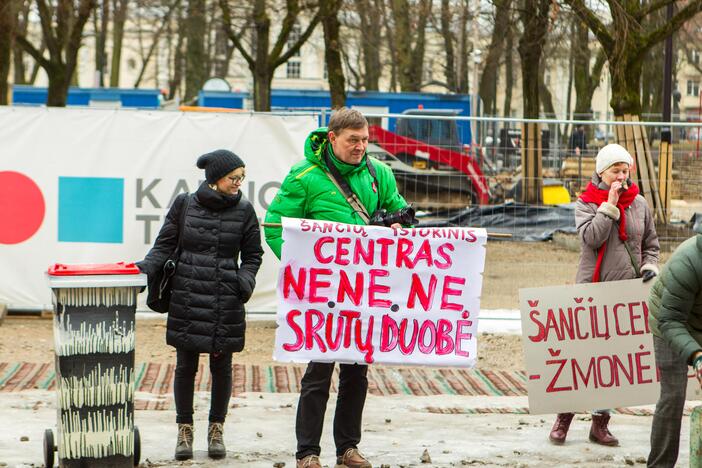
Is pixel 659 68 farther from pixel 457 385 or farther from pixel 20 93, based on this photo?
pixel 457 385

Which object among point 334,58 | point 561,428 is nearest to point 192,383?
point 561,428

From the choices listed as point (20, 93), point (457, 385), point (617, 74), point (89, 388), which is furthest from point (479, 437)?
point (20, 93)

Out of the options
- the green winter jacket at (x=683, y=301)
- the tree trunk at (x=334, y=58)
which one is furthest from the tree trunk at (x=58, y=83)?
the green winter jacket at (x=683, y=301)

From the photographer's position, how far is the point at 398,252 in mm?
6352

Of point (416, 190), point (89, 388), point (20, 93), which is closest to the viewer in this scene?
point (89, 388)

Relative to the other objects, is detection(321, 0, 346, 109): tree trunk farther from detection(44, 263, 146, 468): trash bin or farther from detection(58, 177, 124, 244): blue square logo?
detection(44, 263, 146, 468): trash bin

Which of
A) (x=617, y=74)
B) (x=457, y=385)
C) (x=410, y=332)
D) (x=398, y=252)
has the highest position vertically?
(x=617, y=74)

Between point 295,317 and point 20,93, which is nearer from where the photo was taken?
point 295,317

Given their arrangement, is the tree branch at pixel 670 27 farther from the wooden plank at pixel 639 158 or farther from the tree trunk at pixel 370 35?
the tree trunk at pixel 370 35

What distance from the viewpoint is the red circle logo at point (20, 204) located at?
11000 millimetres

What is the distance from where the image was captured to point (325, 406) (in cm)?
616

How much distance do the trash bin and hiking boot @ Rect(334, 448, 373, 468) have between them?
110 centimetres

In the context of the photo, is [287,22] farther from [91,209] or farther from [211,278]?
[211,278]

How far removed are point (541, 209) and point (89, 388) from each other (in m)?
7.22
